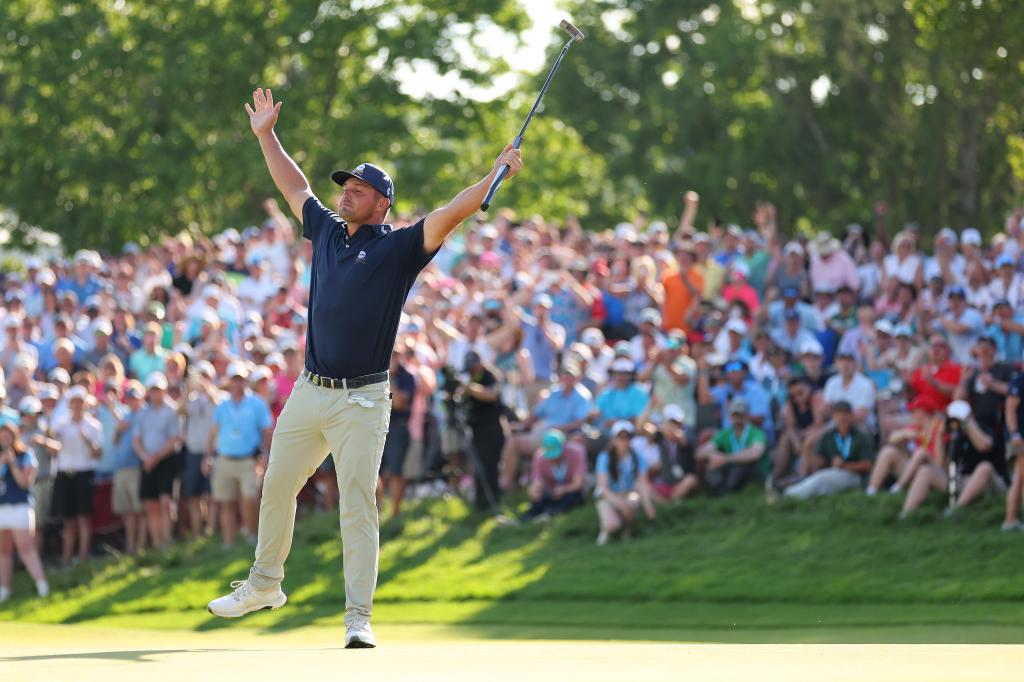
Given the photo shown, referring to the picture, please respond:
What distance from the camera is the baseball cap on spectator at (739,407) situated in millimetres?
17547

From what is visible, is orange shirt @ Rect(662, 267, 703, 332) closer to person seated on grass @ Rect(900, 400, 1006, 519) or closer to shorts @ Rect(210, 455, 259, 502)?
person seated on grass @ Rect(900, 400, 1006, 519)

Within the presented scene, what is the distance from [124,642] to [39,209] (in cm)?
2525

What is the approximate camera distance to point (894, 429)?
17.2m

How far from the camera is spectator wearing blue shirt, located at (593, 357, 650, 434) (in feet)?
60.3

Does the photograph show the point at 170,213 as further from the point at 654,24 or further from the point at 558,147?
the point at 654,24

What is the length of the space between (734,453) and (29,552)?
287 inches

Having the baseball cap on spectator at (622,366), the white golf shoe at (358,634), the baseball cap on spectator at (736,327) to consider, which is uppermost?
the baseball cap on spectator at (736,327)

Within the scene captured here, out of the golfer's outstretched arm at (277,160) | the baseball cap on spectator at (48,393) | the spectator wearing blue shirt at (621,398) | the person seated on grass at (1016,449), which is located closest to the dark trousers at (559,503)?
the spectator wearing blue shirt at (621,398)

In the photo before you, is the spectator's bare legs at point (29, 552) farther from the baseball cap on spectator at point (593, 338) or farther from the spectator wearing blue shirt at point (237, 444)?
the baseball cap on spectator at point (593, 338)

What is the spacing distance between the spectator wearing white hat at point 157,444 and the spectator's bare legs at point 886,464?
24.7 ft

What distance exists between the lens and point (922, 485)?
16156 millimetres

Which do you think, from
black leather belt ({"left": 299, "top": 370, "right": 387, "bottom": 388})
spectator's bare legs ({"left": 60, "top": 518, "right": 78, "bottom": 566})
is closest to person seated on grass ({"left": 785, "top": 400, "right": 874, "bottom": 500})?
spectator's bare legs ({"left": 60, "top": 518, "right": 78, "bottom": 566})

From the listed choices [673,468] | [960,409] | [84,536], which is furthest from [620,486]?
[84,536]

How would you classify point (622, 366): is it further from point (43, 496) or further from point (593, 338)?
point (43, 496)
